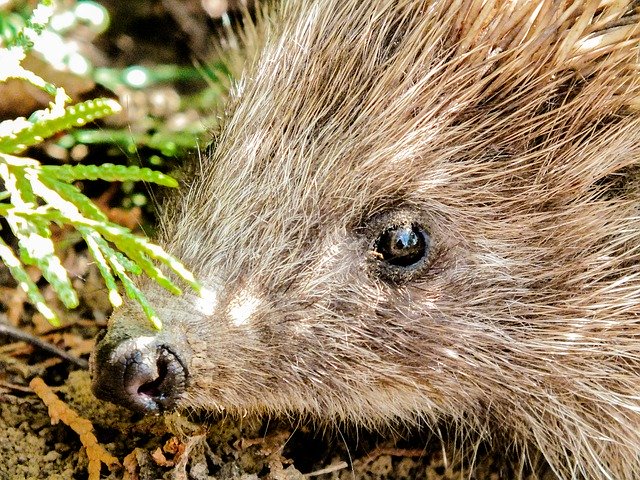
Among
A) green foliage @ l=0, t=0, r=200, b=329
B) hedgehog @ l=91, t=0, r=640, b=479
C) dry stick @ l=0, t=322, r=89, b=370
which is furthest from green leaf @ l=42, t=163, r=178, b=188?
dry stick @ l=0, t=322, r=89, b=370

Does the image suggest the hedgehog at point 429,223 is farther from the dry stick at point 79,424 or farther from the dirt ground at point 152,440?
the dry stick at point 79,424

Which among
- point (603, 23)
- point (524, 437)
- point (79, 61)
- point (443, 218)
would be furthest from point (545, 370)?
point (79, 61)

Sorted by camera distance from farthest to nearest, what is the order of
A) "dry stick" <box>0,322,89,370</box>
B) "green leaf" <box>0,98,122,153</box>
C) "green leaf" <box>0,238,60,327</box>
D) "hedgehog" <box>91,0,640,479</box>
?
1. "dry stick" <box>0,322,89,370</box>
2. "hedgehog" <box>91,0,640,479</box>
3. "green leaf" <box>0,98,122,153</box>
4. "green leaf" <box>0,238,60,327</box>

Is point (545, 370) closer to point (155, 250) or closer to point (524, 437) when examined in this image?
point (524, 437)

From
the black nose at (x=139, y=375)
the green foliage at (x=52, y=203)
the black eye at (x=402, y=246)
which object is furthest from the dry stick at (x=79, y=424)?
the black eye at (x=402, y=246)

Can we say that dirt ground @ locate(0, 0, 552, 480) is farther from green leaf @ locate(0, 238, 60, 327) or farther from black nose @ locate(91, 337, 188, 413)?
green leaf @ locate(0, 238, 60, 327)
